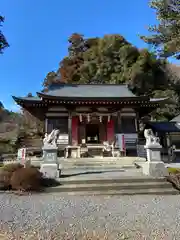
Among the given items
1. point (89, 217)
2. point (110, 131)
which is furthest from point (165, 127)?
point (89, 217)

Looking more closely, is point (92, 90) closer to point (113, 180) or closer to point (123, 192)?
point (113, 180)

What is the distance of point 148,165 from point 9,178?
16.8 ft

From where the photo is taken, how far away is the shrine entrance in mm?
14748

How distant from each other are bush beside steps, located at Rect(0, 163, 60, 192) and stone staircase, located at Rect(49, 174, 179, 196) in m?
0.49

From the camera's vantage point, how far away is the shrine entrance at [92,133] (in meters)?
14.7

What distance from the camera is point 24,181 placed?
5.86m

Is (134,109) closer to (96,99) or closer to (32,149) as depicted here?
(96,99)

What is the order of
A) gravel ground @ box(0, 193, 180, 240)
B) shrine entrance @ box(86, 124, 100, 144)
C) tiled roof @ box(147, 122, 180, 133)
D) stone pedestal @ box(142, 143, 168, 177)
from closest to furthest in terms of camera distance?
1. gravel ground @ box(0, 193, 180, 240)
2. stone pedestal @ box(142, 143, 168, 177)
3. shrine entrance @ box(86, 124, 100, 144)
4. tiled roof @ box(147, 122, 180, 133)

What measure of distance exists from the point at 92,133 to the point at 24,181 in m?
10.3

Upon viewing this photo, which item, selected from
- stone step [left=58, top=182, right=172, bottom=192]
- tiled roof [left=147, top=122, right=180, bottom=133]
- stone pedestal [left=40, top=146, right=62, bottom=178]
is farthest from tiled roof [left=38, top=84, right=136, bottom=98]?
stone step [left=58, top=182, right=172, bottom=192]

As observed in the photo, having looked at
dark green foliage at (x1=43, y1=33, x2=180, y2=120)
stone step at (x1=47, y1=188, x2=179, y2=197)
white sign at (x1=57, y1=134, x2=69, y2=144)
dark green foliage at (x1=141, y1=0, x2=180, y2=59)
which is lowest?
stone step at (x1=47, y1=188, x2=179, y2=197)

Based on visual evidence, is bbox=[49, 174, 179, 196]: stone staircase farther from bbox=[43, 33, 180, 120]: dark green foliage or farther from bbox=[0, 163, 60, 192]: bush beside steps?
bbox=[43, 33, 180, 120]: dark green foliage

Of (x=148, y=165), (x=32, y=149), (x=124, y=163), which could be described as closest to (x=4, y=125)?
(x=32, y=149)

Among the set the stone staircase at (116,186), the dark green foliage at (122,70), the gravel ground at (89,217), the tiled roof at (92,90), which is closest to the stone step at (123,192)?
the stone staircase at (116,186)
